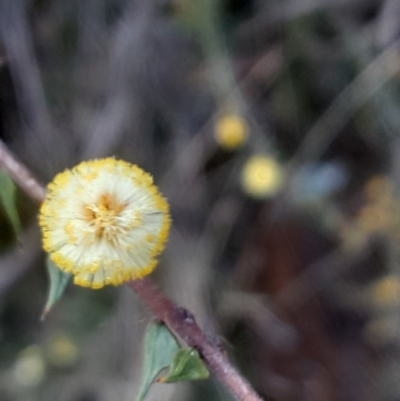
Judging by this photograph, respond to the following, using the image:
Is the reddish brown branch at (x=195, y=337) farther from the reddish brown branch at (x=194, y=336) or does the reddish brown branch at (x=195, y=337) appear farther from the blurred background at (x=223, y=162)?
the blurred background at (x=223, y=162)

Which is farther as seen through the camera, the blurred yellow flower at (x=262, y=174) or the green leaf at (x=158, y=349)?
the blurred yellow flower at (x=262, y=174)

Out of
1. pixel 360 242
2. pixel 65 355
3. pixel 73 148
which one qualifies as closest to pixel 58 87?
pixel 73 148

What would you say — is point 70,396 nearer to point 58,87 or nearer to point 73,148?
point 73,148

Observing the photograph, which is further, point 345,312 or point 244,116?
point 345,312

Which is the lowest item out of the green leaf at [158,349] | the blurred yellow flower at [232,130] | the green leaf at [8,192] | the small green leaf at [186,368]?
the small green leaf at [186,368]

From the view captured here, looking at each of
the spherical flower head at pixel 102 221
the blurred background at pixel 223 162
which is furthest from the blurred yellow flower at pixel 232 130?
the spherical flower head at pixel 102 221

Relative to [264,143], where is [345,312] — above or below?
below

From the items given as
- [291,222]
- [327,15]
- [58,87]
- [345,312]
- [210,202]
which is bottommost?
[345,312]
